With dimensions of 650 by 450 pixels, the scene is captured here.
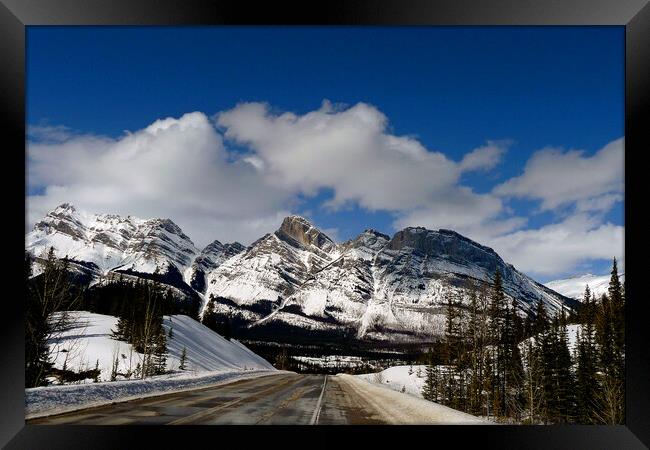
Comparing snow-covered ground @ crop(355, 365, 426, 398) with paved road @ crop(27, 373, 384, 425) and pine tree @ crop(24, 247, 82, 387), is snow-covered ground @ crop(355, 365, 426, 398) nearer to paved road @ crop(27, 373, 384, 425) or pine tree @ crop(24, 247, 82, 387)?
pine tree @ crop(24, 247, 82, 387)

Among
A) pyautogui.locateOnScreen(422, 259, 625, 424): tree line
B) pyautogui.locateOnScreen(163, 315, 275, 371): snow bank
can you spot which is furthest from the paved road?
pyautogui.locateOnScreen(163, 315, 275, 371): snow bank

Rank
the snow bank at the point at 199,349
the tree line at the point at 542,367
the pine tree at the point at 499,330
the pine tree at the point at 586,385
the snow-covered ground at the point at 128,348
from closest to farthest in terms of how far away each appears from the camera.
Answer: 1. the tree line at the point at 542,367
2. the pine tree at the point at 499,330
3. the pine tree at the point at 586,385
4. the snow-covered ground at the point at 128,348
5. the snow bank at the point at 199,349

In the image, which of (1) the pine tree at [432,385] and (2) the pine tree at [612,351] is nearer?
(2) the pine tree at [612,351]

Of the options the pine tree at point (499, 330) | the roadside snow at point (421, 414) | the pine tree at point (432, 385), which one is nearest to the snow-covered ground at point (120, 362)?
the roadside snow at point (421, 414)

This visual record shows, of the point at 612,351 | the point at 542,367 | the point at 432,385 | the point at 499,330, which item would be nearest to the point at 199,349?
the point at 432,385

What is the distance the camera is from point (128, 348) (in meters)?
51.0
